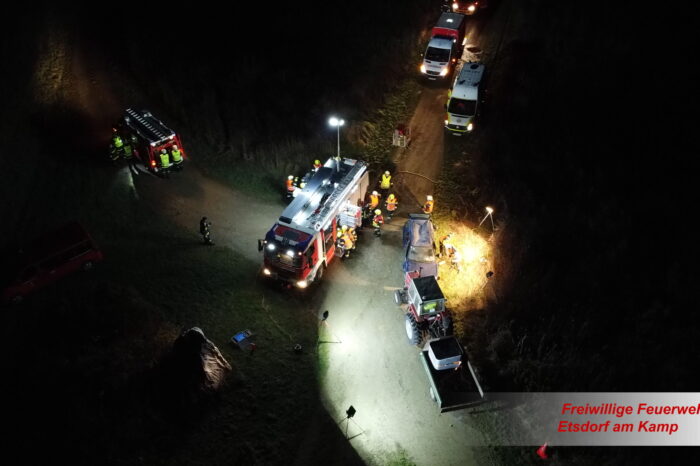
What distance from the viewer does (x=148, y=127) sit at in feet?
76.6

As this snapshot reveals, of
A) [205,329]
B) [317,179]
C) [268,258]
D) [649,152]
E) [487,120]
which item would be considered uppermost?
[649,152]

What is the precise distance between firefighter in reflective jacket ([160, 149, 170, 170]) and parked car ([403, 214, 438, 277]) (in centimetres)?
1392

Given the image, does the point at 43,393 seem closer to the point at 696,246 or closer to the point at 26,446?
the point at 26,446

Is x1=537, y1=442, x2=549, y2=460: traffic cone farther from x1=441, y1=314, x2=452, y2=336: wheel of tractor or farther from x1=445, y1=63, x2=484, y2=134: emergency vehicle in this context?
x1=445, y1=63, x2=484, y2=134: emergency vehicle

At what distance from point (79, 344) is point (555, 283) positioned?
18.4 metres

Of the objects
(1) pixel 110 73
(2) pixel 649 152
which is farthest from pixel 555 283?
(1) pixel 110 73

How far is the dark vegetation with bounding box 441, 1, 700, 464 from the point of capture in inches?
572

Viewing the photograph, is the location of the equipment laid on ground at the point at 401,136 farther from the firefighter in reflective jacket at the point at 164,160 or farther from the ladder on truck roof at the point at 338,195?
the firefighter in reflective jacket at the point at 164,160

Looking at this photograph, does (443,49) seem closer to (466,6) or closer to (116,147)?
(466,6)

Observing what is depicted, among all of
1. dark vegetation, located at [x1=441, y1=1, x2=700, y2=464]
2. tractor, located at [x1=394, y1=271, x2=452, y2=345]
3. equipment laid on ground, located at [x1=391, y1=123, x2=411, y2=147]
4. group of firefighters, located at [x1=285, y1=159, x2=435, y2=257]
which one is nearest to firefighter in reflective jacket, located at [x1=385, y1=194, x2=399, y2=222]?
group of firefighters, located at [x1=285, y1=159, x2=435, y2=257]

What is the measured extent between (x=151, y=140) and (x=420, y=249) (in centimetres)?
1551

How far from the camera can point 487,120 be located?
978 inches

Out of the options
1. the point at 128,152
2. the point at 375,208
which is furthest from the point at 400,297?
the point at 128,152

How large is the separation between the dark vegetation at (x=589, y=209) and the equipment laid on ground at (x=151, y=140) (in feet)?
50.1
